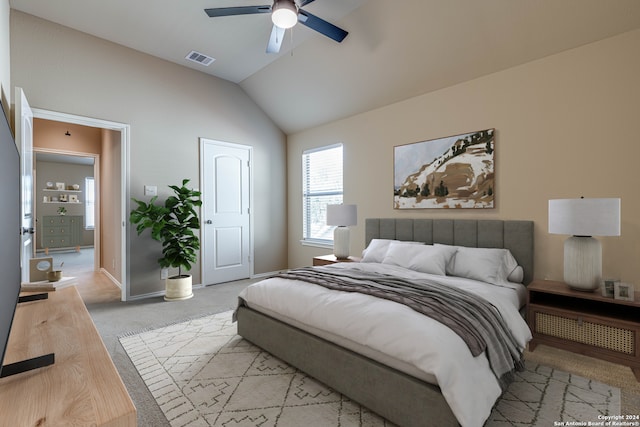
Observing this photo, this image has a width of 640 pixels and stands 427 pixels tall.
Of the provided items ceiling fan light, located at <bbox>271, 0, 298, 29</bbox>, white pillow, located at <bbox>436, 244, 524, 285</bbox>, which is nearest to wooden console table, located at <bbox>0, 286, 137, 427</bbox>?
ceiling fan light, located at <bbox>271, 0, 298, 29</bbox>

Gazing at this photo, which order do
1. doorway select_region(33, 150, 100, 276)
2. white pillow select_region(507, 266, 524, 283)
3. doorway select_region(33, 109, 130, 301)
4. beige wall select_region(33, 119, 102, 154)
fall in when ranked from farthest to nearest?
doorway select_region(33, 150, 100, 276)
beige wall select_region(33, 119, 102, 154)
doorway select_region(33, 109, 130, 301)
white pillow select_region(507, 266, 524, 283)

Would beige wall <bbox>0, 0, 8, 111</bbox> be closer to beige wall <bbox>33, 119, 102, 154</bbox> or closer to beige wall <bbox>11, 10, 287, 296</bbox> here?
beige wall <bbox>11, 10, 287, 296</bbox>

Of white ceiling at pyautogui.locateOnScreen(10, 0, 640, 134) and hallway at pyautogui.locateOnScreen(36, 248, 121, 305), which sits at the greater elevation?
white ceiling at pyautogui.locateOnScreen(10, 0, 640, 134)

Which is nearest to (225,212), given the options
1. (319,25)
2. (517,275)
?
(319,25)

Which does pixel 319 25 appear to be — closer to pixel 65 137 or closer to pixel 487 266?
pixel 487 266

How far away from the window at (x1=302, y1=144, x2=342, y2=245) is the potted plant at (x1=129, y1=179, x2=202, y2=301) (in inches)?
75.2

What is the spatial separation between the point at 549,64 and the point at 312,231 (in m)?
3.79

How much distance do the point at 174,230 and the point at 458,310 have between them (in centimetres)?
349

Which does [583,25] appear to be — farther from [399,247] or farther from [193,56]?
[193,56]

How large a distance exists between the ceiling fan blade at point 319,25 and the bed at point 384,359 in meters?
2.26

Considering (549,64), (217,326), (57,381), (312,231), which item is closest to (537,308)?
(549,64)

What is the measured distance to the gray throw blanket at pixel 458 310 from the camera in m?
1.73

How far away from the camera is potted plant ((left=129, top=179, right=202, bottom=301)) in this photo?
13.0ft

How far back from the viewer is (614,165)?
2623mm
